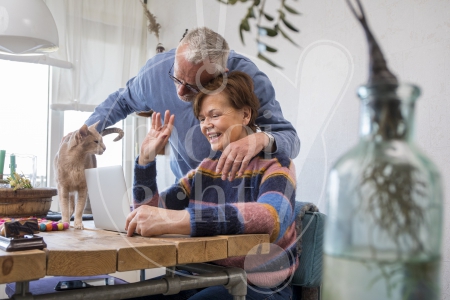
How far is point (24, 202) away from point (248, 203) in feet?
2.48

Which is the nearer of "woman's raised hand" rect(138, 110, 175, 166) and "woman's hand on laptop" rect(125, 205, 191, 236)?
"woman's hand on laptop" rect(125, 205, 191, 236)

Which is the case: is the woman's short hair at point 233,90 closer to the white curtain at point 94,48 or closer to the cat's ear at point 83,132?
the cat's ear at point 83,132

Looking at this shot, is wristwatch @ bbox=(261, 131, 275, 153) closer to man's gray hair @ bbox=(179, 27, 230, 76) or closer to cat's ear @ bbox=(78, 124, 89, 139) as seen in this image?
man's gray hair @ bbox=(179, 27, 230, 76)

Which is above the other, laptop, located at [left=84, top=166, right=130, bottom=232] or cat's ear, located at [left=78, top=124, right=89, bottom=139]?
cat's ear, located at [left=78, top=124, right=89, bottom=139]

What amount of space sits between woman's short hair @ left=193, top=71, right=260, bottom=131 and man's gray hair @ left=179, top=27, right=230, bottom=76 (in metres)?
0.06

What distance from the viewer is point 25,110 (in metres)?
3.46

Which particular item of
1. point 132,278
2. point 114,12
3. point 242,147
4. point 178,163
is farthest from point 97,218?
point 114,12

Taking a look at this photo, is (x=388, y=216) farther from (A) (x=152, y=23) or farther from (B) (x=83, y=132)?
(A) (x=152, y=23)

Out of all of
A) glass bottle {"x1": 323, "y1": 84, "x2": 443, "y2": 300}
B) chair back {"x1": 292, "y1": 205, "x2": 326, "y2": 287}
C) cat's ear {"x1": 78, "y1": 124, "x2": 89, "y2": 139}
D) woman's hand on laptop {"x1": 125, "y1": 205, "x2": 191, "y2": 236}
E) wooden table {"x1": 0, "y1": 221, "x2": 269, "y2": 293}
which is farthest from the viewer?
chair back {"x1": 292, "y1": 205, "x2": 326, "y2": 287}

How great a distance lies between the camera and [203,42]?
1502 mm

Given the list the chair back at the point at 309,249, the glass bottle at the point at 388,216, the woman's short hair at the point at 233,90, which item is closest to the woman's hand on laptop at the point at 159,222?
the woman's short hair at the point at 233,90

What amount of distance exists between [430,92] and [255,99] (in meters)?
0.78

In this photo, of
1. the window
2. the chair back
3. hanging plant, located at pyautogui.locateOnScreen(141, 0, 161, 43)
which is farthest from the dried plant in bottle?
hanging plant, located at pyautogui.locateOnScreen(141, 0, 161, 43)

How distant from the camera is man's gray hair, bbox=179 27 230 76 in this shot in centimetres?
149
